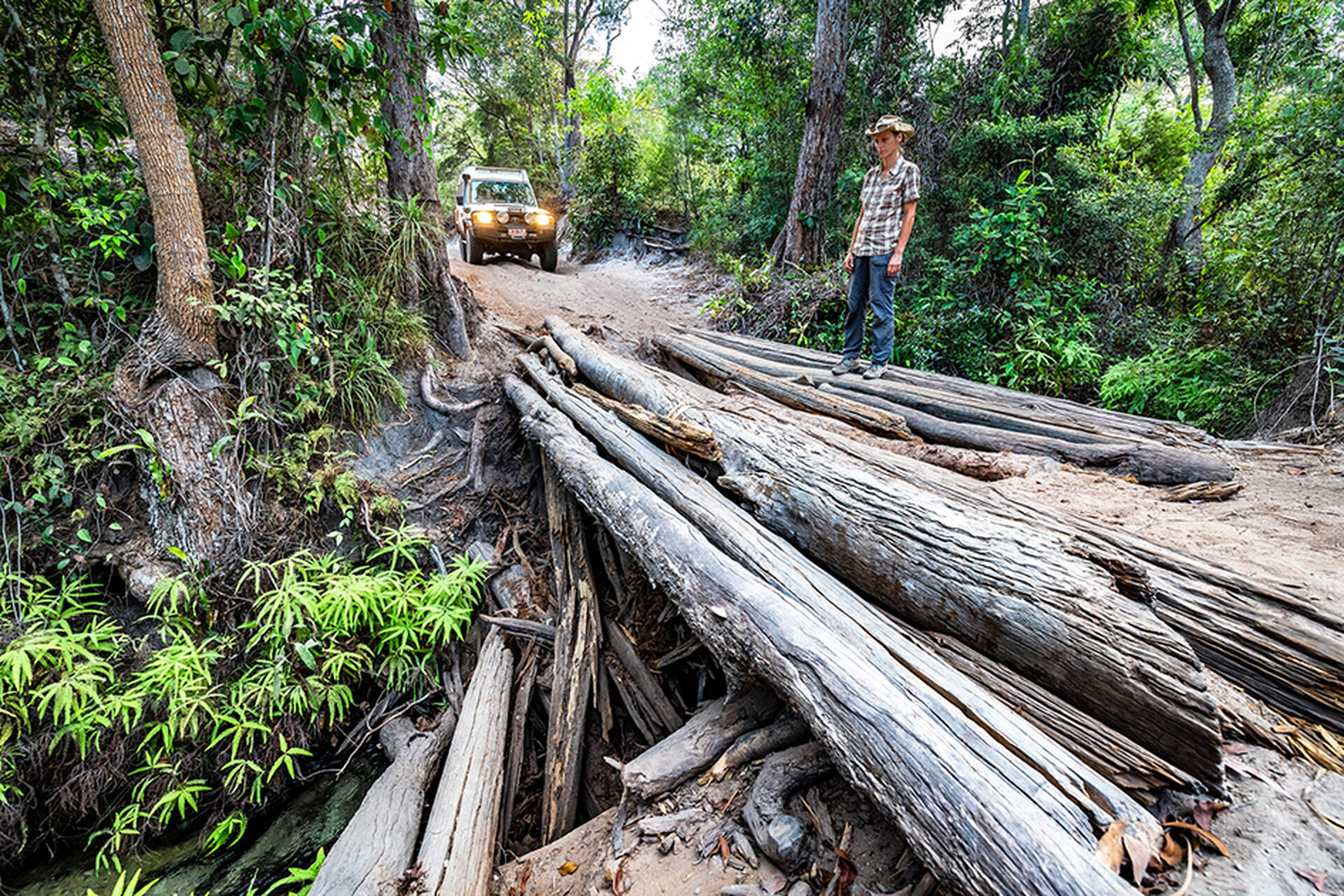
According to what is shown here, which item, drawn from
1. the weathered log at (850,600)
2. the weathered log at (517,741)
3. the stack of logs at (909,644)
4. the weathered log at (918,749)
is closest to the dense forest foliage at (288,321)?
the weathered log at (517,741)

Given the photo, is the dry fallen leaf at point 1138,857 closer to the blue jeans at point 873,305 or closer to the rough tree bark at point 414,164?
the blue jeans at point 873,305

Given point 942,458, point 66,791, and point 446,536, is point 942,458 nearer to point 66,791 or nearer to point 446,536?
point 446,536

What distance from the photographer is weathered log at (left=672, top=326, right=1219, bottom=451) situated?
11.4ft

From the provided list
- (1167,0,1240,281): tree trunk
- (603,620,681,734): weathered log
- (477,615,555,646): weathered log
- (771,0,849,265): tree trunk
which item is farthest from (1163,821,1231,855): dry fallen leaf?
(771,0,849,265): tree trunk

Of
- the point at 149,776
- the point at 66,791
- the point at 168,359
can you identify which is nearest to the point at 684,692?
the point at 149,776

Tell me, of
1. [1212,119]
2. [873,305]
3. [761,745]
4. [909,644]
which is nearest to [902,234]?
[873,305]

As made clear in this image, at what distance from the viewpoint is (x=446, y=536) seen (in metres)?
4.43

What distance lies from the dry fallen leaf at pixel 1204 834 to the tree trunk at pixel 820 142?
774 cm

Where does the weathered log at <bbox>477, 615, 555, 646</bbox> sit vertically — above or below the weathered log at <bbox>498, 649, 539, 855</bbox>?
above

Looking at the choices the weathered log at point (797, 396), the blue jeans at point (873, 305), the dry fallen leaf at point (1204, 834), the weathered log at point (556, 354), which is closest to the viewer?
the dry fallen leaf at point (1204, 834)

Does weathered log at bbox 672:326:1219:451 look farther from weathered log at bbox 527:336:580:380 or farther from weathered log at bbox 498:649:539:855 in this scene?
weathered log at bbox 498:649:539:855

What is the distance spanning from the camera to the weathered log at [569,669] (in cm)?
272

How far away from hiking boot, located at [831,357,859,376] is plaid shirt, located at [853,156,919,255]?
37.1 inches

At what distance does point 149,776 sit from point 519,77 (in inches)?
758
